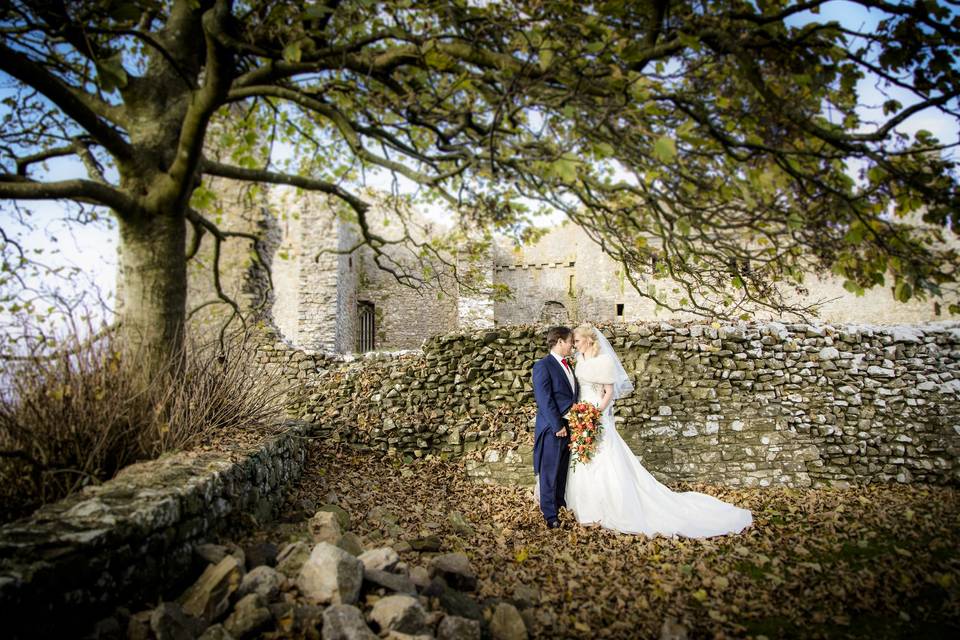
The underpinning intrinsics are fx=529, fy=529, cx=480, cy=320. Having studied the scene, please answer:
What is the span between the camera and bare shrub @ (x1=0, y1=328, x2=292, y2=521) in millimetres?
3607

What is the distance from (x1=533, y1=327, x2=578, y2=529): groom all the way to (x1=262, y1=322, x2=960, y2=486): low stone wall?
2.16 m

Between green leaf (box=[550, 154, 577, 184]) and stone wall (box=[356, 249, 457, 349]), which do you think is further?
stone wall (box=[356, 249, 457, 349])

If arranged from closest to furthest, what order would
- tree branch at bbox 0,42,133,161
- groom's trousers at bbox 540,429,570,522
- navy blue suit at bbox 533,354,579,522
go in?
tree branch at bbox 0,42,133,161
groom's trousers at bbox 540,429,570,522
navy blue suit at bbox 533,354,579,522

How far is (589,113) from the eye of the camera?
4180 mm

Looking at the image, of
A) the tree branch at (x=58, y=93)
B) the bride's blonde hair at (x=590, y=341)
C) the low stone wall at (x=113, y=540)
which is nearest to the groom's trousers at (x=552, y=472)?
the bride's blonde hair at (x=590, y=341)

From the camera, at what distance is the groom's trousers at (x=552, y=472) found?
603 cm

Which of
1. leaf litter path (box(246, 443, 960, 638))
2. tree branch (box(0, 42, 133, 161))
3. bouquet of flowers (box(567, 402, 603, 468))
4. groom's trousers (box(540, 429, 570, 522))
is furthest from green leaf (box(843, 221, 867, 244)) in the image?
tree branch (box(0, 42, 133, 161))

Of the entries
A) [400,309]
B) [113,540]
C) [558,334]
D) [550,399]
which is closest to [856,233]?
[558,334]

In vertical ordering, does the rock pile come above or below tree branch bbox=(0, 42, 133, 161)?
below

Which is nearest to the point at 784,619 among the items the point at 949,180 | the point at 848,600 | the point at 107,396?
the point at 848,600

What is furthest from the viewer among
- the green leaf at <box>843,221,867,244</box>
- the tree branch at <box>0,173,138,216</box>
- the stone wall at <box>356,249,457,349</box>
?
the stone wall at <box>356,249,457,349</box>

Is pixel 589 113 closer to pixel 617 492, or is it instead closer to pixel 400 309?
pixel 617 492

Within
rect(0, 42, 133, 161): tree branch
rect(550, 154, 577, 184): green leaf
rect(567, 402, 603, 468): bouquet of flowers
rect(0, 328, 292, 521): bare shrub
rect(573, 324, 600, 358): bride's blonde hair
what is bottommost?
rect(567, 402, 603, 468): bouquet of flowers

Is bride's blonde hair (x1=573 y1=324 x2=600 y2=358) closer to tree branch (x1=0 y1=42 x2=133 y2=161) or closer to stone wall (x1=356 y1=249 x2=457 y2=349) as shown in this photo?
tree branch (x1=0 y1=42 x2=133 y2=161)
